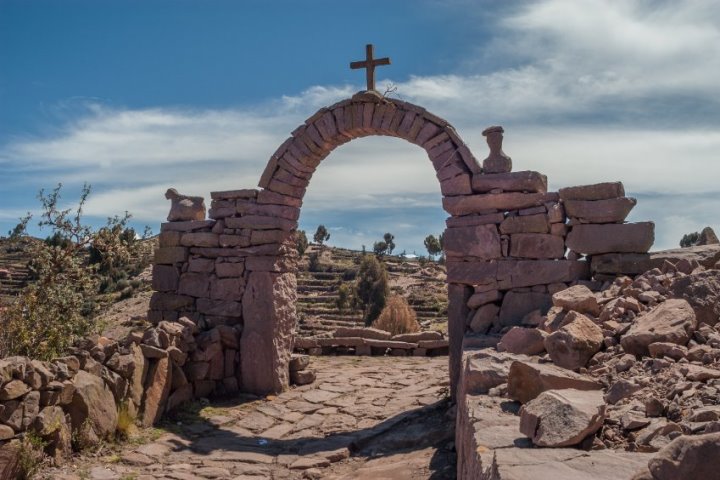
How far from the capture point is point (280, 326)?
8258mm

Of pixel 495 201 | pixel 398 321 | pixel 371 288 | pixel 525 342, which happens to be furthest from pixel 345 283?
pixel 525 342

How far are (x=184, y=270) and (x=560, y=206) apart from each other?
5190mm

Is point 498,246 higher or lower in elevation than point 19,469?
higher

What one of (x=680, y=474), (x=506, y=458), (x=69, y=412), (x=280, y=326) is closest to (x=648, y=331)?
(x=506, y=458)

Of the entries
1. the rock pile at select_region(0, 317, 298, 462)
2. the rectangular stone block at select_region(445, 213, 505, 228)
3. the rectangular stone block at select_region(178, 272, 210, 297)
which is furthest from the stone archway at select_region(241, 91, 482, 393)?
the rectangular stone block at select_region(178, 272, 210, 297)

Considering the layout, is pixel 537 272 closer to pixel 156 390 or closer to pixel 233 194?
pixel 233 194

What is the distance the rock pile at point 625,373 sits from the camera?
8.04ft

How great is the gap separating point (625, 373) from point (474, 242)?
12.6ft

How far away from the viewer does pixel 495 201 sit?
7.12m

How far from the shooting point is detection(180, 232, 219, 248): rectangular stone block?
27.7 ft

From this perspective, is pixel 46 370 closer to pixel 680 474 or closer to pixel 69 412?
pixel 69 412

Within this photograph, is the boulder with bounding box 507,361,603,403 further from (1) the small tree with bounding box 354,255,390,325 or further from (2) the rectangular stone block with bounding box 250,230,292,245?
(1) the small tree with bounding box 354,255,390,325

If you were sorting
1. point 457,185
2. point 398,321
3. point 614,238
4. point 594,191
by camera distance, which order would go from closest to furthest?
point 614,238
point 594,191
point 457,185
point 398,321

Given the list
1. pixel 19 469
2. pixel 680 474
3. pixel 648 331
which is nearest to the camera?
pixel 680 474
